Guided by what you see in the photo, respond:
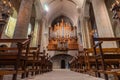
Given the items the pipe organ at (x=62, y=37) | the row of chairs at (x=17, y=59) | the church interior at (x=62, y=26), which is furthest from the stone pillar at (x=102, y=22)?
the pipe organ at (x=62, y=37)

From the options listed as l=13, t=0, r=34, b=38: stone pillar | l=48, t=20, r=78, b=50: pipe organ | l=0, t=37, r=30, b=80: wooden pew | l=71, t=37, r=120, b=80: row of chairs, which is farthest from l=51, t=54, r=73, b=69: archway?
l=0, t=37, r=30, b=80: wooden pew

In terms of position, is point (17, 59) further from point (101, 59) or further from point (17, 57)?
point (101, 59)

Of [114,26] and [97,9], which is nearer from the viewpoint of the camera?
[97,9]

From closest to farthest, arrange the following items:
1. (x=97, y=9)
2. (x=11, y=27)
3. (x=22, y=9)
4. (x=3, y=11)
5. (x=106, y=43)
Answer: (x=3, y=11), (x=106, y=43), (x=22, y=9), (x=97, y=9), (x=11, y=27)

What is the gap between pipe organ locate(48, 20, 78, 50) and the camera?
18219 millimetres

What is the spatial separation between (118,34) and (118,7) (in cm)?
784

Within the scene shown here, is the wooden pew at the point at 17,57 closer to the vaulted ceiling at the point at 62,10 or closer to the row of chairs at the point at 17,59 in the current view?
the row of chairs at the point at 17,59

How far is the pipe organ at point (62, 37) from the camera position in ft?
59.8

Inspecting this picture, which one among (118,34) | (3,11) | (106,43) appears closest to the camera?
(3,11)

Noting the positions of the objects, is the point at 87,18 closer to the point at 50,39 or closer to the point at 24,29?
the point at 50,39

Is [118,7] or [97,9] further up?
[97,9]

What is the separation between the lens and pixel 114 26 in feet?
38.0

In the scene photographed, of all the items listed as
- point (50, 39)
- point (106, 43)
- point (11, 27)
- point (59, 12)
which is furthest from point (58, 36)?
point (106, 43)

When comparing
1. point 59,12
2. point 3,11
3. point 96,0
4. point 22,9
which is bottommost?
point 3,11
